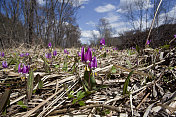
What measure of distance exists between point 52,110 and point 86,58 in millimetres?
463

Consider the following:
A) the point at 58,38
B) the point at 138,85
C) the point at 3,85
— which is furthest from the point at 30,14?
the point at 138,85

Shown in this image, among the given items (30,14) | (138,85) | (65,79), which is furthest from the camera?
(30,14)

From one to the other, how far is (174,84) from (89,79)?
30.5 inches

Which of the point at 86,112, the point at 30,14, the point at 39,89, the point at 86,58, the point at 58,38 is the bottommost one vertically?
the point at 86,112

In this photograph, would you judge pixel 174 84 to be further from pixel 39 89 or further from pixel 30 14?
pixel 30 14

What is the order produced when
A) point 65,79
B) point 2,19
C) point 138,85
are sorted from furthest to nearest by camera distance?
point 2,19
point 65,79
point 138,85

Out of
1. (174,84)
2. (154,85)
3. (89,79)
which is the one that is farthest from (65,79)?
(174,84)

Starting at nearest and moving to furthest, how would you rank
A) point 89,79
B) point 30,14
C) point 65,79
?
point 89,79 < point 65,79 < point 30,14

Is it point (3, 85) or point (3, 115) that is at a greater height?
point (3, 85)

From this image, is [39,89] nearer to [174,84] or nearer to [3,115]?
[3,115]

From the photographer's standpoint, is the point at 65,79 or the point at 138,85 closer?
the point at 138,85

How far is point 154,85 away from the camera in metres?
1.00

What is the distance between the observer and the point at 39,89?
1092mm

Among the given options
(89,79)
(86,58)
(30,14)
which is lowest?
(89,79)
